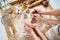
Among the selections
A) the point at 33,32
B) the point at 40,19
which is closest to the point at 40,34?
the point at 33,32

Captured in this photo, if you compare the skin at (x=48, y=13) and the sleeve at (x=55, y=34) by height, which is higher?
the skin at (x=48, y=13)

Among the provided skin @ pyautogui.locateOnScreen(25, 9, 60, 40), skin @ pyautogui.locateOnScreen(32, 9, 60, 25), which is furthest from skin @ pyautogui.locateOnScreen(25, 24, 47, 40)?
skin @ pyautogui.locateOnScreen(32, 9, 60, 25)

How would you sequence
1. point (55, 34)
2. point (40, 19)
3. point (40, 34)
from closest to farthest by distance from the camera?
1. point (55, 34)
2. point (40, 34)
3. point (40, 19)


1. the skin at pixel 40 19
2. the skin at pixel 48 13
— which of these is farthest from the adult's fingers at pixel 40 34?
the skin at pixel 48 13

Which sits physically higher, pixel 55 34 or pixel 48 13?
pixel 48 13

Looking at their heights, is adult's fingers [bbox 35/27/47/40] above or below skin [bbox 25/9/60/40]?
below

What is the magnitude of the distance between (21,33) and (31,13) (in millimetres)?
296

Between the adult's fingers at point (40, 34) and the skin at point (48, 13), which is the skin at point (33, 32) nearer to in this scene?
the adult's fingers at point (40, 34)

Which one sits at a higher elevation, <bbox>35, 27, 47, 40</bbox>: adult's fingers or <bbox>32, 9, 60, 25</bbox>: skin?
<bbox>32, 9, 60, 25</bbox>: skin

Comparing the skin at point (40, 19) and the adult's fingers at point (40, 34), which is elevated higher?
the skin at point (40, 19)

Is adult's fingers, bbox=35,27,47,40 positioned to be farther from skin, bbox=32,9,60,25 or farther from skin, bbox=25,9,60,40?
skin, bbox=32,9,60,25

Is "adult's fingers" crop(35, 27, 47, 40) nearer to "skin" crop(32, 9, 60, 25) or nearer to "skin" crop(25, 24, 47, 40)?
"skin" crop(25, 24, 47, 40)

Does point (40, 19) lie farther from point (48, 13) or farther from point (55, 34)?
point (55, 34)

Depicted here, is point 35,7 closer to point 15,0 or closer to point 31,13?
point 31,13
